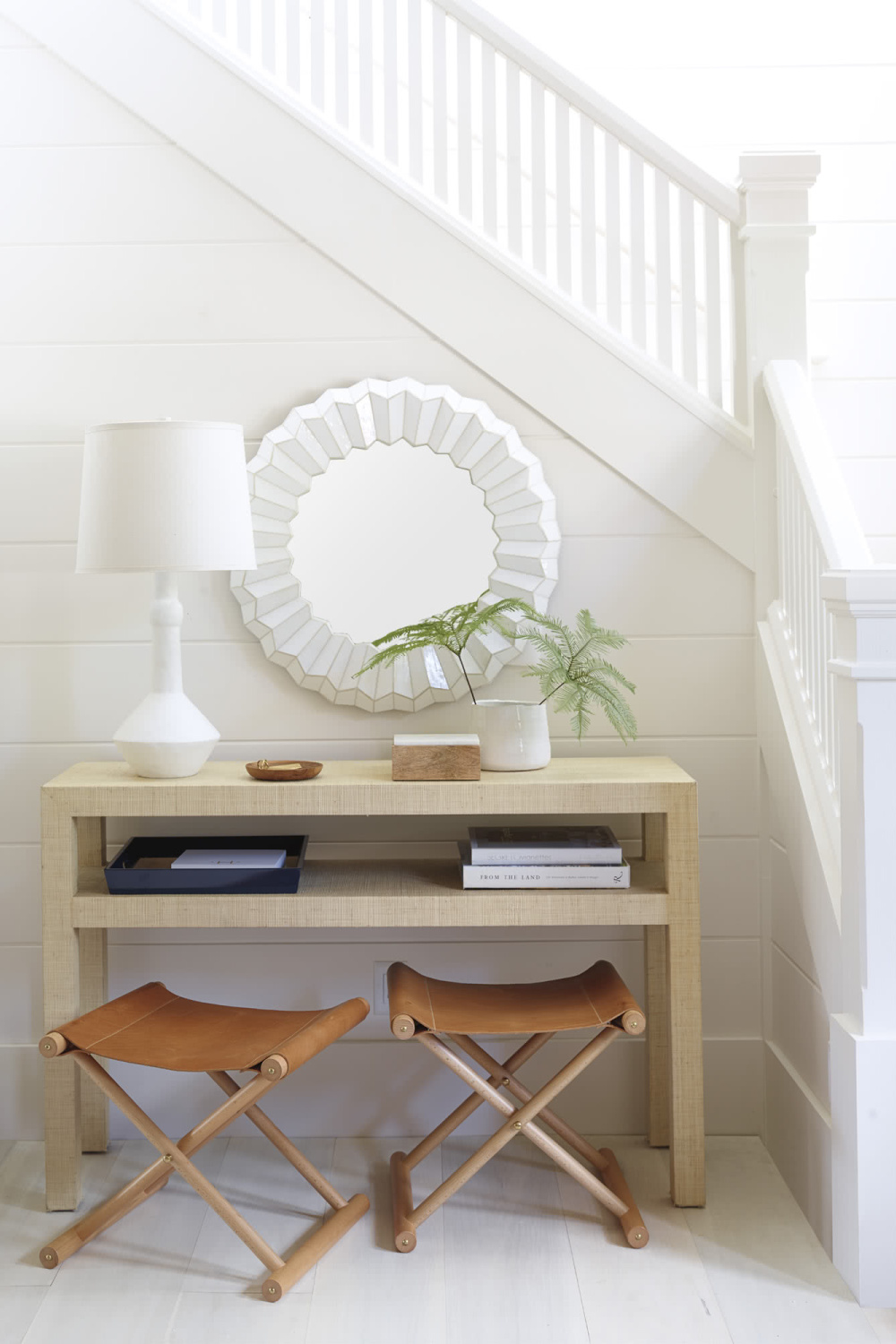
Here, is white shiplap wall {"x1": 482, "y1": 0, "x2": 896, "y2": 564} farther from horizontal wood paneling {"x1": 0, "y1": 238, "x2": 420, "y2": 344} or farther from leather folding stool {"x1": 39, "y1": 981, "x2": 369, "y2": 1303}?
leather folding stool {"x1": 39, "y1": 981, "x2": 369, "y2": 1303}

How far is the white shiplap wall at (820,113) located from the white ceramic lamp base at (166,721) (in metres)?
1.77

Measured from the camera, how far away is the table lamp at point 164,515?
217 cm

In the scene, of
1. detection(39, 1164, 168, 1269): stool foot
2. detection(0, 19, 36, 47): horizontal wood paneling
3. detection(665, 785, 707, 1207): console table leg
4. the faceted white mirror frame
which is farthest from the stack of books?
detection(0, 19, 36, 47): horizontal wood paneling

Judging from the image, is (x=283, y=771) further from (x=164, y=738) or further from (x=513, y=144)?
A: (x=513, y=144)

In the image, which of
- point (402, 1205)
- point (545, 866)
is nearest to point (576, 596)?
point (545, 866)

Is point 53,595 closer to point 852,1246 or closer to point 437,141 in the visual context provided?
point 437,141

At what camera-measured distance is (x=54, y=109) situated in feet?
8.38

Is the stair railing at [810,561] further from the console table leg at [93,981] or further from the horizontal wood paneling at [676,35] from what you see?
the console table leg at [93,981]

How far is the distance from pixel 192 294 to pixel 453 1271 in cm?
206

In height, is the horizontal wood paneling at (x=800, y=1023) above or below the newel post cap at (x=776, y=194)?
below

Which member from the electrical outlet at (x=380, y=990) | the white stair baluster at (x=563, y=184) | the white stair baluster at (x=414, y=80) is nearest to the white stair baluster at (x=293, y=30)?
the white stair baluster at (x=414, y=80)

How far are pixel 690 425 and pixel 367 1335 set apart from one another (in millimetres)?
1882

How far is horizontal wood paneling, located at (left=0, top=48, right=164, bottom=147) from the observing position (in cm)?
255

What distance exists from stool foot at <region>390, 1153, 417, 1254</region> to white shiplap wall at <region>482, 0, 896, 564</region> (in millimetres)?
1898
